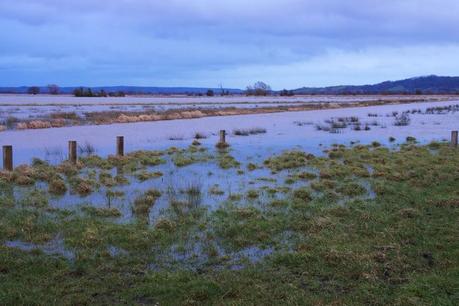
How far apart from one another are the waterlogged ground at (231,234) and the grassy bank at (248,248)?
0.09 ft

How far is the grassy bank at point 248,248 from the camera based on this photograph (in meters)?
6.89

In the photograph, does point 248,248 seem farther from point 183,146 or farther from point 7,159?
point 183,146

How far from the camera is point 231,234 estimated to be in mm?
10008

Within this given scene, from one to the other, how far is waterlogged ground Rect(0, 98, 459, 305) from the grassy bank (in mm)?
28

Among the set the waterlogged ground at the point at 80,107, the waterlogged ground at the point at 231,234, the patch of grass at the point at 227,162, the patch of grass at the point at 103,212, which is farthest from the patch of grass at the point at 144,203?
the waterlogged ground at the point at 80,107

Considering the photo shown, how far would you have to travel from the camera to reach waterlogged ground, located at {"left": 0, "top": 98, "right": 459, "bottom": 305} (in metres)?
6.98

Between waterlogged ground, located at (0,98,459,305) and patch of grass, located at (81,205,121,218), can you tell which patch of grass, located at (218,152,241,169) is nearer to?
waterlogged ground, located at (0,98,459,305)

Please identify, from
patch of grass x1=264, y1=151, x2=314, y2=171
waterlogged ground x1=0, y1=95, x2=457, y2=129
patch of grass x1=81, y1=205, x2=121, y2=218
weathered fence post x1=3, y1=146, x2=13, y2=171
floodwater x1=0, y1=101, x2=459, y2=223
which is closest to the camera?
patch of grass x1=81, y1=205, x2=121, y2=218

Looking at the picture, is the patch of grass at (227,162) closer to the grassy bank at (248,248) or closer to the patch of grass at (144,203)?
the grassy bank at (248,248)

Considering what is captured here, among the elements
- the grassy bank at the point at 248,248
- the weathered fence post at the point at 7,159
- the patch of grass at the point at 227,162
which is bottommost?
the grassy bank at the point at 248,248

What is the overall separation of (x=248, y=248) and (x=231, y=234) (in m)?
0.86

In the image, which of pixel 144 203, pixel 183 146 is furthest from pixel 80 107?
pixel 144 203

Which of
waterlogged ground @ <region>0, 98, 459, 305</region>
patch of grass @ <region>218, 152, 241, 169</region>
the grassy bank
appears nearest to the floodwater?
waterlogged ground @ <region>0, 98, 459, 305</region>

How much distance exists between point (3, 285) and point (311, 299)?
14.1 feet
